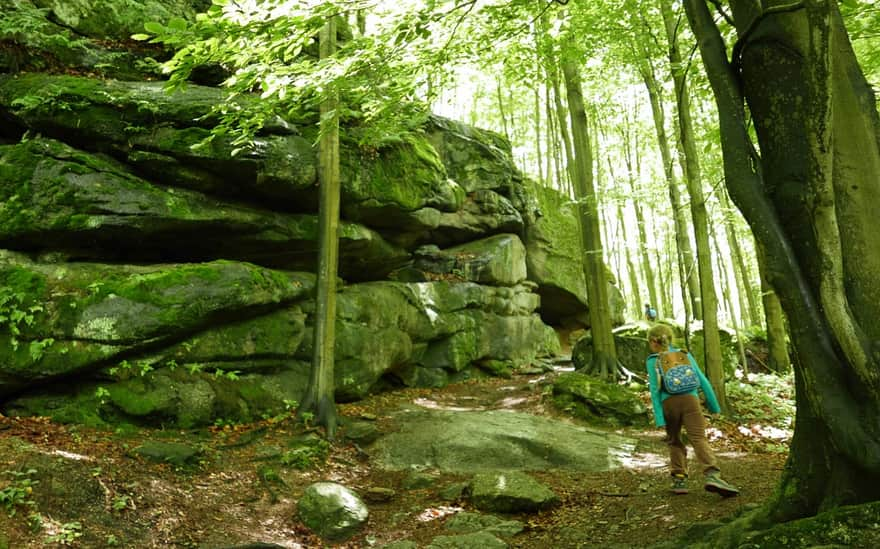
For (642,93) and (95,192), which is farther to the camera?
(642,93)

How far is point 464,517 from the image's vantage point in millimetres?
5957

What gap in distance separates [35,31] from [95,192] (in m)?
3.44

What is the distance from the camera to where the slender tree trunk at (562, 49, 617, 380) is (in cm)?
1330

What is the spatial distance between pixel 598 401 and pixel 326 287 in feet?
19.7

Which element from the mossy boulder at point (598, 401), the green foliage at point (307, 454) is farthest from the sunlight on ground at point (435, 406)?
the green foliage at point (307, 454)

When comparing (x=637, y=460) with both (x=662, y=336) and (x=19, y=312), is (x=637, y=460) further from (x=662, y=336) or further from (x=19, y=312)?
(x=19, y=312)

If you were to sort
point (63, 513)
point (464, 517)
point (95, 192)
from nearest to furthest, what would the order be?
1. point (63, 513)
2. point (464, 517)
3. point (95, 192)

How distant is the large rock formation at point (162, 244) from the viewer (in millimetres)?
7891

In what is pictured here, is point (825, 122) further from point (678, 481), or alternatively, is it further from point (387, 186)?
point (387, 186)

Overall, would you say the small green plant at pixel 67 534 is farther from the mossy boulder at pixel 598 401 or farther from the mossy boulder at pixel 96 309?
the mossy boulder at pixel 598 401

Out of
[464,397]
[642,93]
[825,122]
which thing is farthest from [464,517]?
A: [642,93]

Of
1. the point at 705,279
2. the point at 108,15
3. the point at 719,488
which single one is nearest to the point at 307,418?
the point at 719,488

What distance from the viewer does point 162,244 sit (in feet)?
33.9

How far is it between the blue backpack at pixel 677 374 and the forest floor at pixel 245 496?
3.75ft
